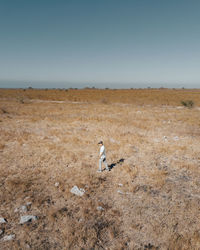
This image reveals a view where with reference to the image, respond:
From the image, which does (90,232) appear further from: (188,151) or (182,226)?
(188,151)

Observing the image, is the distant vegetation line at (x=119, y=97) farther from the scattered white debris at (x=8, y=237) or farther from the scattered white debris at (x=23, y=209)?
the scattered white debris at (x=8, y=237)

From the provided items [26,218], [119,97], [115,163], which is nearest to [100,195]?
[26,218]

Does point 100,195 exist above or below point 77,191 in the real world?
below

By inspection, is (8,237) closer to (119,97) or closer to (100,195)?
(100,195)

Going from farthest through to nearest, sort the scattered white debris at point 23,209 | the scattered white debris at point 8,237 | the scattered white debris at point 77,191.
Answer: the scattered white debris at point 77,191
the scattered white debris at point 23,209
the scattered white debris at point 8,237

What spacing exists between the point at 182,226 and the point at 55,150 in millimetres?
7081

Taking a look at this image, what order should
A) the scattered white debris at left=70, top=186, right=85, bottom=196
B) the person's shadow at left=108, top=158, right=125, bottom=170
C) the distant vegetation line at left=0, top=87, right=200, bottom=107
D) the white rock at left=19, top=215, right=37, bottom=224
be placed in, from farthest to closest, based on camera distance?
the distant vegetation line at left=0, top=87, right=200, bottom=107
the person's shadow at left=108, top=158, right=125, bottom=170
the scattered white debris at left=70, top=186, right=85, bottom=196
the white rock at left=19, top=215, right=37, bottom=224

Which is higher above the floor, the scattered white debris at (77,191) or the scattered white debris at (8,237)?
the scattered white debris at (77,191)

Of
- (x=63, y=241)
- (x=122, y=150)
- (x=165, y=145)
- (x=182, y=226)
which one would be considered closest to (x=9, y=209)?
(x=63, y=241)

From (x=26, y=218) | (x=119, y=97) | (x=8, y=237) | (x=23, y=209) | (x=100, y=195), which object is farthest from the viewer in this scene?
(x=119, y=97)

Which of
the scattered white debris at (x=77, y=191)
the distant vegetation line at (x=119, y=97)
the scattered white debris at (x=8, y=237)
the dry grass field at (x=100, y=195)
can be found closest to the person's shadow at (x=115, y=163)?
the dry grass field at (x=100, y=195)

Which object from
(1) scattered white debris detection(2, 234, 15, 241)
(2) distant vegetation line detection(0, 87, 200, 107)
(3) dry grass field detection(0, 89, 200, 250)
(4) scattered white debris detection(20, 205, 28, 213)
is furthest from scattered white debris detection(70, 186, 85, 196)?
(2) distant vegetation line detection(0, 87, 200, 107)

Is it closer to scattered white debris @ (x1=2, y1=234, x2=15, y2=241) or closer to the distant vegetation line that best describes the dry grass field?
scattered white debris @ (x1=2, y1=234, x2=15, y2=241)

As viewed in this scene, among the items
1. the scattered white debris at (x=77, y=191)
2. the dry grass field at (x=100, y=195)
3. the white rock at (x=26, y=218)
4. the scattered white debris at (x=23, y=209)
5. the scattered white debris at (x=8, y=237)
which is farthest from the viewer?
the scattered white debris at (x=77, y=191)
